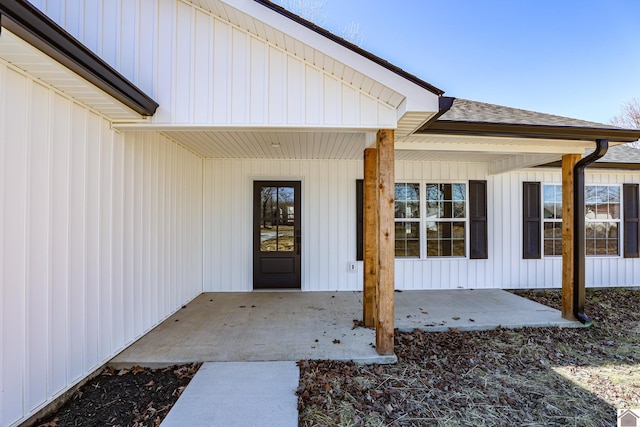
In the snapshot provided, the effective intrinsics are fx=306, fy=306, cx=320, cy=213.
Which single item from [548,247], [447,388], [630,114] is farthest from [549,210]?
[630,114]

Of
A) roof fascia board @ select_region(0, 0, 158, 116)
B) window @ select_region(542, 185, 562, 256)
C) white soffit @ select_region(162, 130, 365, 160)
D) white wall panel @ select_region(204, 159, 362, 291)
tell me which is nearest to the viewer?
roof fascia board @ select_region(0, 0, 158, 116)

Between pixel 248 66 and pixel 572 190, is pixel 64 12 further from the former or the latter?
pixel 572 190

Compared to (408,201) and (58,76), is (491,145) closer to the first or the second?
(408,201)

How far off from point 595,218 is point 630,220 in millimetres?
735

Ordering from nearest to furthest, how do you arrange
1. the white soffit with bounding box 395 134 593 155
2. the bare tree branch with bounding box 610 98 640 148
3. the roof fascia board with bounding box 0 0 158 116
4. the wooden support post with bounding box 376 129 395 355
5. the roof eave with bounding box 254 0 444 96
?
the roof fascia board with bounding box 0 0 158 116
the roof eave with bounding box 254 0 444 96
the wooden support post with bounding box 376 129 395 355
the white soffit with bounding box 395 134 593 155
the bare tree branch with bounding box 610 98 640 148

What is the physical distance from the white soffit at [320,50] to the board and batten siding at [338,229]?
3.07 m

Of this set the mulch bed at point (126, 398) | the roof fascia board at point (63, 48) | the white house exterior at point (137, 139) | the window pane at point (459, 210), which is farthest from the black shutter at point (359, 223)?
the roof fascia board at point (63, 48)

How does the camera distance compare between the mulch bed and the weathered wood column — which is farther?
the weathered wood column

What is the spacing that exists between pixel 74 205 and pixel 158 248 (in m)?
1.54

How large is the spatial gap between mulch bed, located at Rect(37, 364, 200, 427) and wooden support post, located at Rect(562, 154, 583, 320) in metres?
4.99

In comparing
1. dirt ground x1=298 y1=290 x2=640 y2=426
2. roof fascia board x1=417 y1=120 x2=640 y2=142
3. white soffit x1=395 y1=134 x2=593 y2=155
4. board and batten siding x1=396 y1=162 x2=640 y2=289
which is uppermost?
roof fascia board x1=417 y1=120 x2=640 y2=142

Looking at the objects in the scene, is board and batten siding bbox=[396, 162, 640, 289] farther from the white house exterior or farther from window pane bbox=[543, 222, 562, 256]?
the white house exterior

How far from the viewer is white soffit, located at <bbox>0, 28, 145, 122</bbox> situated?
188 centimetres

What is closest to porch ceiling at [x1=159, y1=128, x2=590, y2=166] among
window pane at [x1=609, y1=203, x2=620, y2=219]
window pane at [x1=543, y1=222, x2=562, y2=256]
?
window pane at [x1=543, y1=222, x2=562, y2=256]
